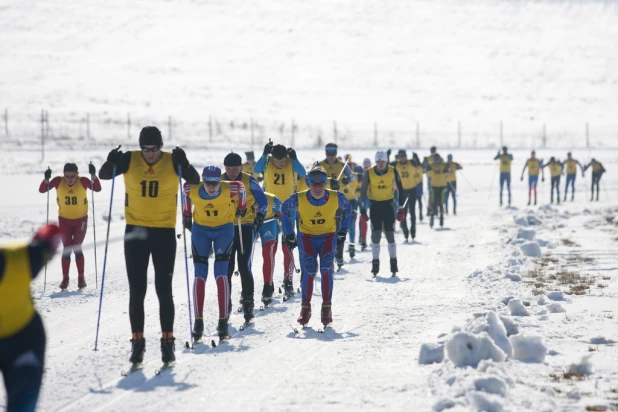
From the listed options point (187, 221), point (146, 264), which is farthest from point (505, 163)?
point (146, 264)

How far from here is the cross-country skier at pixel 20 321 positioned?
5062 millimetres

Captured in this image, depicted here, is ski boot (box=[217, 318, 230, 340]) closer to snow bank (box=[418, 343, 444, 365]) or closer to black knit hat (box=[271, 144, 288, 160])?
snow bank (box=[418, 343, 444, 365])

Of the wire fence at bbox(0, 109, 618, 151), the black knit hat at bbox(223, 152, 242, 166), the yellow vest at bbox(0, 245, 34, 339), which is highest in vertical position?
the wire fence at bbox(0, 109, 618, 151)

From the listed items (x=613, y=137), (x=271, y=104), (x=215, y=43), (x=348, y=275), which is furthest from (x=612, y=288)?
(x=215, y=43)

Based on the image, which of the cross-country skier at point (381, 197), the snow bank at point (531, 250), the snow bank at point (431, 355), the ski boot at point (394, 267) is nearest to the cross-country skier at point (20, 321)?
the snow bank at point (431, 355)

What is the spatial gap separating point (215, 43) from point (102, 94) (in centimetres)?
3570

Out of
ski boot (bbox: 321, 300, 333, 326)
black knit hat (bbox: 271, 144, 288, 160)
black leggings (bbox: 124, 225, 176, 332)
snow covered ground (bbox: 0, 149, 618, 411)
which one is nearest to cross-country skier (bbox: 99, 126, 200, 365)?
black leggings (bbox: 124, 225, 176, 332)

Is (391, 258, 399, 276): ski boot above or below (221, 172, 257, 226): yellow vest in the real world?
below

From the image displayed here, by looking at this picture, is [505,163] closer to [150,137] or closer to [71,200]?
[71,200]

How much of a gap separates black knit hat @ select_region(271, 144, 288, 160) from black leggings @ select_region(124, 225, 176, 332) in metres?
4.71

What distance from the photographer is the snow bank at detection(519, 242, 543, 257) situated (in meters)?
17.1

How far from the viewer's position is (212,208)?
9.73 m

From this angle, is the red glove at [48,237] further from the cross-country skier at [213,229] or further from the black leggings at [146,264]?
the cross-country skier at [213,229]

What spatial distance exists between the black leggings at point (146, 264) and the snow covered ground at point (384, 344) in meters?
0.50
